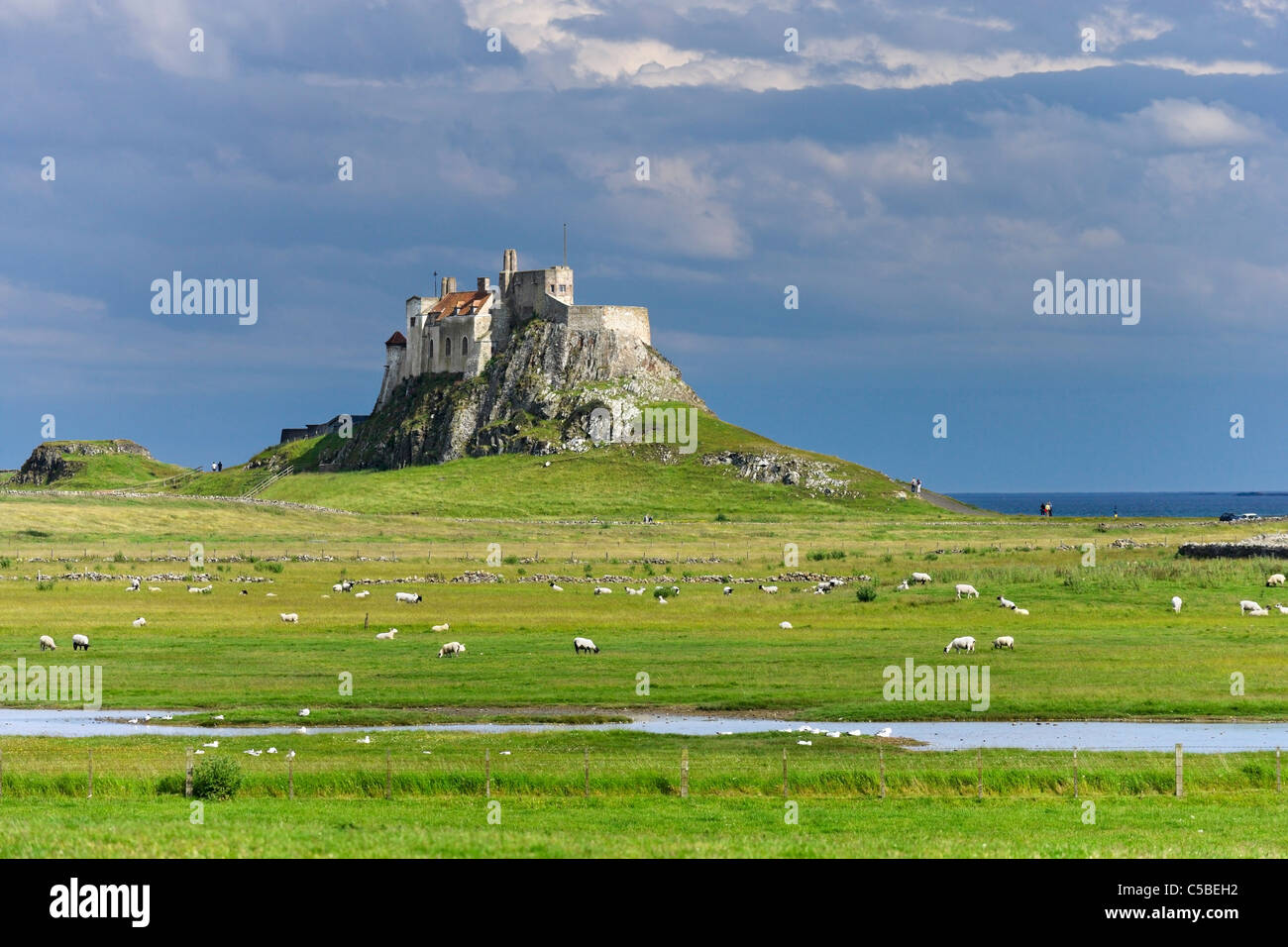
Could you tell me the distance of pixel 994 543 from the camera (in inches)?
4769

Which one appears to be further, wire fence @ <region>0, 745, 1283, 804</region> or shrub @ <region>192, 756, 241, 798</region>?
wire fence @ <region>0, 745, 1283, 804</region>

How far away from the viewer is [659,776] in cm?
3247

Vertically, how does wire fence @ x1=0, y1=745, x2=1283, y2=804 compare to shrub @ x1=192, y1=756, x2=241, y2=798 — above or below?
below

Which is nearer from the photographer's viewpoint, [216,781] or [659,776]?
[216,781]

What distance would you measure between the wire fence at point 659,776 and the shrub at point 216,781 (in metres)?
0.08

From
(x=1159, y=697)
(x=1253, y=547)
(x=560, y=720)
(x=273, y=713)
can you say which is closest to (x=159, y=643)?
(x=273, y=713)

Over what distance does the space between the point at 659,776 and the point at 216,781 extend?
385 inches

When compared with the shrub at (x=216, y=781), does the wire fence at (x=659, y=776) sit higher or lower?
lower

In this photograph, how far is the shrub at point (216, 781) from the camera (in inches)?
1194

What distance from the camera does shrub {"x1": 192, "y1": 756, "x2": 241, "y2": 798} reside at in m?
30.3

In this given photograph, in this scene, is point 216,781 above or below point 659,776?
above

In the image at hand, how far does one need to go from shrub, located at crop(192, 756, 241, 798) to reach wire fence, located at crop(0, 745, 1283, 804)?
79 millimetres
